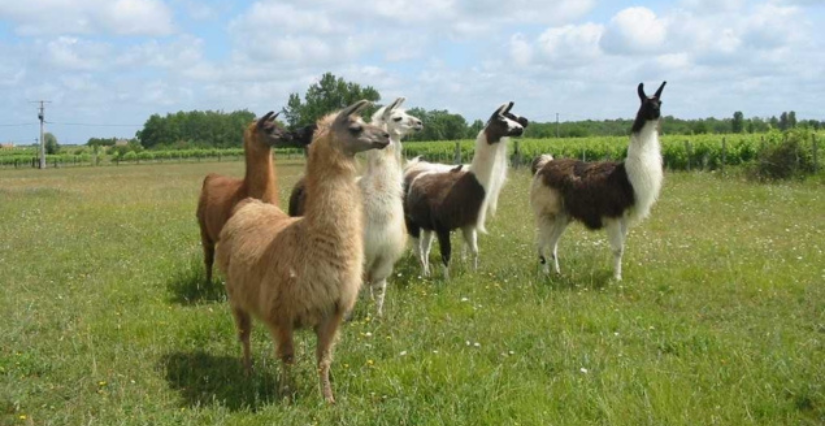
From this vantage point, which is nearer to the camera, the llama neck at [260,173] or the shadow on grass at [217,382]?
the shadow on grass at [217,382]

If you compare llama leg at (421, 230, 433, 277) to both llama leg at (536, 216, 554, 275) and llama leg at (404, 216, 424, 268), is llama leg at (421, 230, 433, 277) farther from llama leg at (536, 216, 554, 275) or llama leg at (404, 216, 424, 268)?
llama leg at (536, 216, 554, 275)

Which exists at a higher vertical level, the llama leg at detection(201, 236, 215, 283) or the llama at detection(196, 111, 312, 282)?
the llama at detection(196, 111, 312, 282)

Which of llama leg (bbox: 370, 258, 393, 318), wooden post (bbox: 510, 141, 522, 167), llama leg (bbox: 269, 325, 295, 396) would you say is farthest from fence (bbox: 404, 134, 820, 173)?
llama leg (bbox: 269, 325, 295, 396)

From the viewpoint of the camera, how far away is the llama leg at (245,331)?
5715mm

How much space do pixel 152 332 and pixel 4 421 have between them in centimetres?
200

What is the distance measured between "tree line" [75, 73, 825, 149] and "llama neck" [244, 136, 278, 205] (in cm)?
1879

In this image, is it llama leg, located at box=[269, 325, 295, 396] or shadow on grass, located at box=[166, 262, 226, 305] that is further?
shadow on grass, located at box=[166, 262, 226, 305]

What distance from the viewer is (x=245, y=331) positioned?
19.0ft

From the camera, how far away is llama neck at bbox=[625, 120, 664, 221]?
8.63 m

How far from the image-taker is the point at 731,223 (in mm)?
12773

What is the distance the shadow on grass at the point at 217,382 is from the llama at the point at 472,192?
12.0 ft

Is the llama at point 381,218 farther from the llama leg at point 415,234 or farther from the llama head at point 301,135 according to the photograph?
the llama leg at point 415,234

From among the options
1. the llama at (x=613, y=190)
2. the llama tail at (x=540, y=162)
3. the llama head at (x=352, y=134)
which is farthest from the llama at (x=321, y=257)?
the llama tail at (x=540, y=162)

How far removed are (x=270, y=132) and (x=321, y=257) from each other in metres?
3.73
